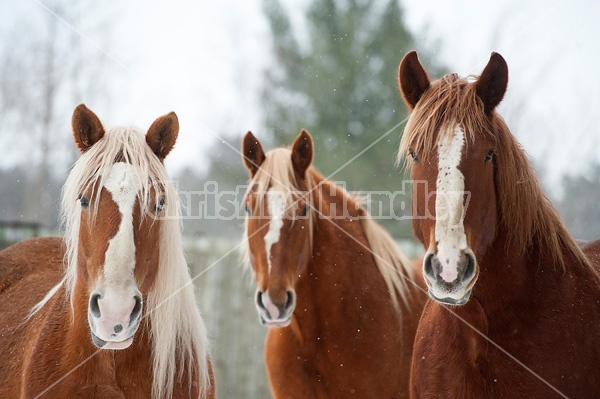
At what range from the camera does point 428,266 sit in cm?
267

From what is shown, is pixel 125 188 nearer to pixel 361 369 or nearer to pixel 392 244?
pixel 361 369

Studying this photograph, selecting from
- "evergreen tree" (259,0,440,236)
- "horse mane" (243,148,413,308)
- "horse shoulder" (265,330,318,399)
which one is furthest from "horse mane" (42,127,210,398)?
"evergreen tree" (259,0,440,236)

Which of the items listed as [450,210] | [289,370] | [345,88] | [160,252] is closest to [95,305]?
[160,252]

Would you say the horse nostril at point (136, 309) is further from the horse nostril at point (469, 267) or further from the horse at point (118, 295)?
the horse nostril at point (469, 267)

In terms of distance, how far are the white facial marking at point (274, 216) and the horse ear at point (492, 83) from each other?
1.69 metres

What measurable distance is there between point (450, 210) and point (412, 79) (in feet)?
2.97

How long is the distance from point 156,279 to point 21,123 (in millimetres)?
9763

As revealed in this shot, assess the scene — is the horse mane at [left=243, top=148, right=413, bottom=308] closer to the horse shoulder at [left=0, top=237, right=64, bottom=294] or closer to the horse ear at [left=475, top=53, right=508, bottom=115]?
the horse shoulder at [left=0, top=237, right=64, bottom=294]

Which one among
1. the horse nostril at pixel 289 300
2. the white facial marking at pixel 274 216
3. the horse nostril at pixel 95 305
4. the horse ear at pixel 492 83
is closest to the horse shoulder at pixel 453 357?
the horse ear at pixel 492 83

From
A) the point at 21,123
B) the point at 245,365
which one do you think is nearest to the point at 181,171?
the point at 21,123

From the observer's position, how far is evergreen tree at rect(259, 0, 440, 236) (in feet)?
36.4

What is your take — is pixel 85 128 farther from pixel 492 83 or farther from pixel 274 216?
pixel 492 83

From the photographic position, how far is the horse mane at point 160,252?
3.21 metres

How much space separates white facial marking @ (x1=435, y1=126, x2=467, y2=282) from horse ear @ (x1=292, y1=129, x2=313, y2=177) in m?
1.90
